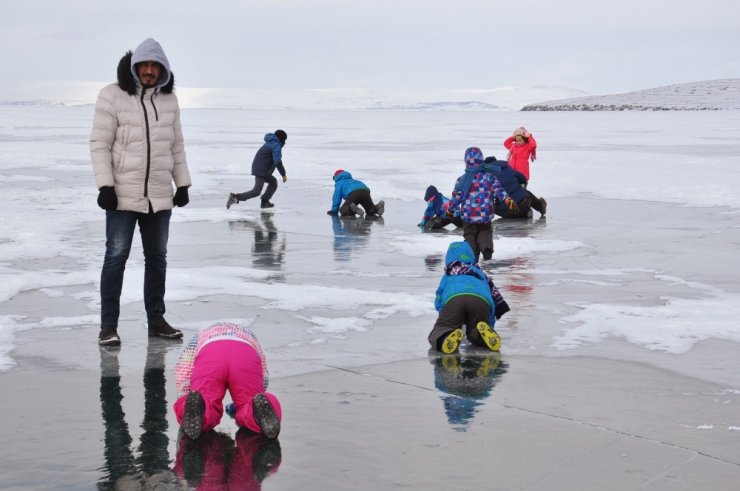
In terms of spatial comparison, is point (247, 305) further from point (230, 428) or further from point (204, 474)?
point (204, 474)

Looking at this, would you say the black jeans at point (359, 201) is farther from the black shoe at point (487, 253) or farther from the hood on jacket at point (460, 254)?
the hood on jacket at point (460, 254)

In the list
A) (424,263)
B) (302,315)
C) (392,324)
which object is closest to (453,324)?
(392,324)

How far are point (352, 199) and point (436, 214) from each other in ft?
5.91

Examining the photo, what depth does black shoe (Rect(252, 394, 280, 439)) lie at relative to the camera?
4.91m

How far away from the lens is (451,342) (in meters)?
6.88

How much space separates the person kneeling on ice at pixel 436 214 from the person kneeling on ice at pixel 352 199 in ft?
4.91

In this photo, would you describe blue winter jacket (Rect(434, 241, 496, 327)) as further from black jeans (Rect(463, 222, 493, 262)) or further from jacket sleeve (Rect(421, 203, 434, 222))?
jacket sleeve (Rect(421, 203, 434, 222))

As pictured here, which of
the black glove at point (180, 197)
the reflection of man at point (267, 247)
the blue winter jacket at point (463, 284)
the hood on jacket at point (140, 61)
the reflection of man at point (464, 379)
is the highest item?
the hood on jacket at point (140, 61)

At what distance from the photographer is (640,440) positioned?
16.5 ft

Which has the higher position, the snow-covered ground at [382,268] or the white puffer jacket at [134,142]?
the white puffer jacket at [134,142]

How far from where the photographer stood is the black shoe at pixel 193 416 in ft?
15.9

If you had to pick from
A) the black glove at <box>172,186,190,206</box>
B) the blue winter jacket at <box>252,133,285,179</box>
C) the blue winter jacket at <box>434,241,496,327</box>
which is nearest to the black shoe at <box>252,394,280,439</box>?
the blue winter jacket at <box>434,241,496,327</box>

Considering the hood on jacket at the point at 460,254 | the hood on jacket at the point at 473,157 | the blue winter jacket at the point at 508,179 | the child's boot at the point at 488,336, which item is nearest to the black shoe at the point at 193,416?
the child's boot at the point at 488,336

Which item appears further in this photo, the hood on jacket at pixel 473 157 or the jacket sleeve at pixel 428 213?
the jacket sleeve at pixel 428 213
